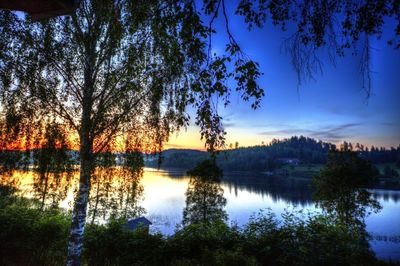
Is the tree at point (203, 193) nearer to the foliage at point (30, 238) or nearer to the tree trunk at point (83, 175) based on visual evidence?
the foliage at point (30, 238)

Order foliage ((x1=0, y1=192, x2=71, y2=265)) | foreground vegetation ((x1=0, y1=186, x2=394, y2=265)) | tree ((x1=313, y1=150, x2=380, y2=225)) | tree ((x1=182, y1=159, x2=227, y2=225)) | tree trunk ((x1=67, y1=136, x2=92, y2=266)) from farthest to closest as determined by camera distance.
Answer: tree ((x1=182, y1=159, x2=227, y2=225)) < tree ((x1=313, y1=150, x2=380, y2=225)) < foliage ((x1=0, y1=192, x2=71, y2=265)) < foreground vegetation ((x1=0, y1=186, x2=394, y2=265)) < tree trunk ((x1=67, y1=136, x2=92, y2=266))

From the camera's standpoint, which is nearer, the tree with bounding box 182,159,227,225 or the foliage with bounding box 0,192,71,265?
the foliage with bounding box 0,192,71,265

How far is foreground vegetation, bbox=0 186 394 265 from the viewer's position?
10.2 metres

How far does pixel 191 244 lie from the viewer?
1151 centimetres

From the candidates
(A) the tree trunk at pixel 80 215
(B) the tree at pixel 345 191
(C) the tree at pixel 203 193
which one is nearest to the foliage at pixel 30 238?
(A) the tree trunk at pixel 80 215

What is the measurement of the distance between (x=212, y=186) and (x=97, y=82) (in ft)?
91.1

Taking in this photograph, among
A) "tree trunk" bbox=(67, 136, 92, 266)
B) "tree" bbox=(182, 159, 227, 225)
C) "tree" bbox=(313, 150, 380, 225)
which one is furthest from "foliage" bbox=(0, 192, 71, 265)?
"tree" bbox=(313, 150, 380, 225)

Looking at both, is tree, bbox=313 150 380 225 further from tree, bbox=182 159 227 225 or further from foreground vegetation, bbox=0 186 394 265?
foreground vegetation, bbox=0 186 394 265

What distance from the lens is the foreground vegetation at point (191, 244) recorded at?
10.2 metres

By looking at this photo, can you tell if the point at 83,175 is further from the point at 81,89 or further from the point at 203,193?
the point at 203,193

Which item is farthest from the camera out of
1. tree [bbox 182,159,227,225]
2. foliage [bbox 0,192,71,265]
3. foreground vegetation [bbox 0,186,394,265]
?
tree [bbox 182,159,227,225]

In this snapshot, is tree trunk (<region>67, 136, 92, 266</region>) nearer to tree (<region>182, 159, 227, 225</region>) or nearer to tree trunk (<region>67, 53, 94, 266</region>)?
tree trunk (<region>67, 53, 94, 266</region>)

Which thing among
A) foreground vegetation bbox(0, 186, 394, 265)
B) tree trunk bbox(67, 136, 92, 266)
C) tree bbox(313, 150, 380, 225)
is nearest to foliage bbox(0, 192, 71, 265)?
foreground vegetation bbox(0, 186, 394, 265)

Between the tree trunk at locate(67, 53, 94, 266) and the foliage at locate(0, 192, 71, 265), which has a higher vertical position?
the tree trunk at locate(67, 53, 94, 266)
